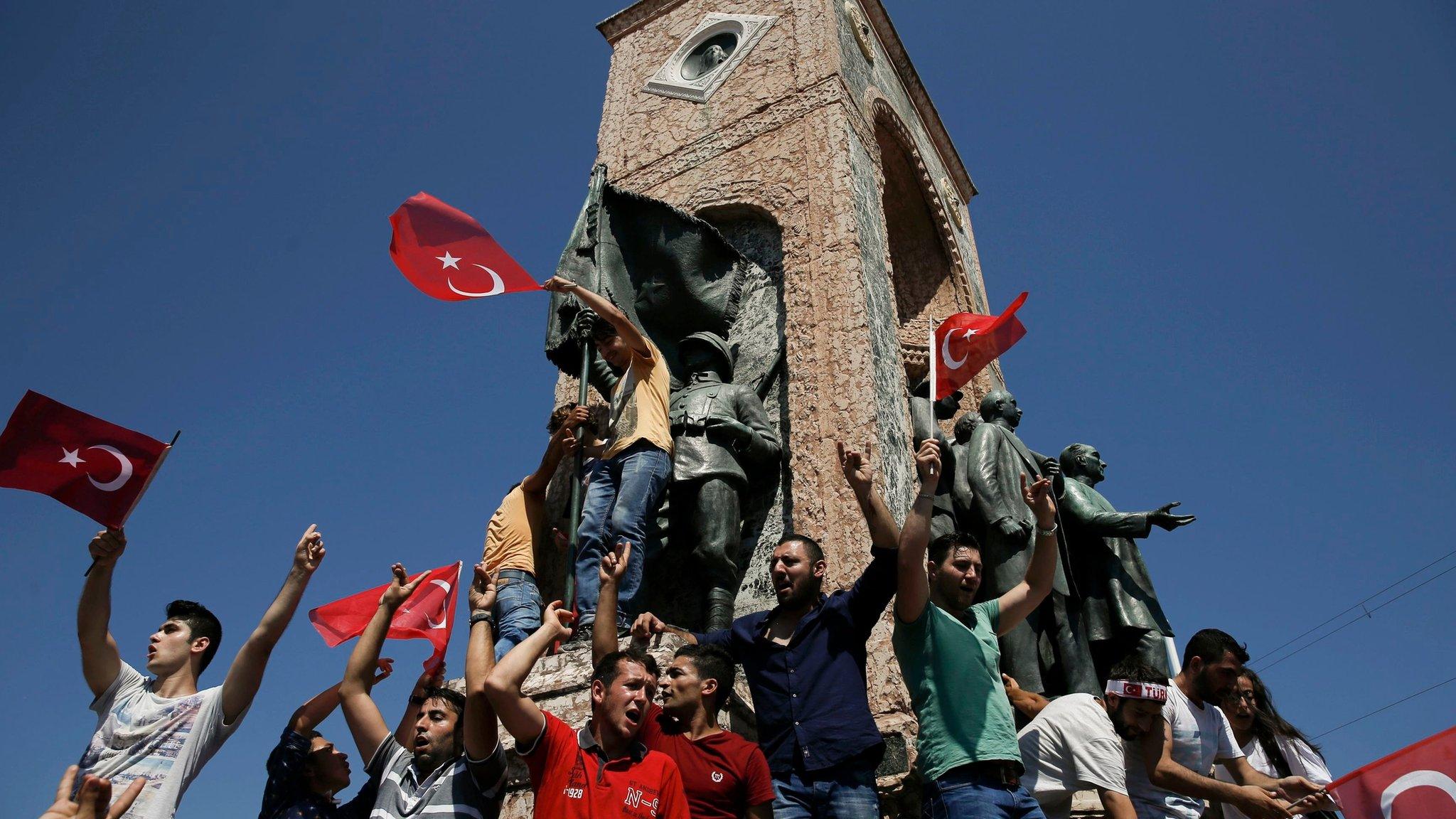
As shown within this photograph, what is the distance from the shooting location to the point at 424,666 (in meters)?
4.58

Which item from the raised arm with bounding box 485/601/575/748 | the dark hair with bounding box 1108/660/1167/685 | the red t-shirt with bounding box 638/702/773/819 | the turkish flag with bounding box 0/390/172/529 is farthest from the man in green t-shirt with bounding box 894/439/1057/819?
the turkish flag with bounding box 0/390/172/529

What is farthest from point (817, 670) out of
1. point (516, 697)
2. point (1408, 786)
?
point (1408, 786)

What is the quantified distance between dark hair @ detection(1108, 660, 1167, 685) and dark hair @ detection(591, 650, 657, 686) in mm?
1744

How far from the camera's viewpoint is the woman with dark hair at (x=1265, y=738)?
3.76m

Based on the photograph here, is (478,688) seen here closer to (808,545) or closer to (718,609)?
(808,545)

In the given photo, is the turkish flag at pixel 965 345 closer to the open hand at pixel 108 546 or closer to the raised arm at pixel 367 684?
the raised arm at pixel 367 684

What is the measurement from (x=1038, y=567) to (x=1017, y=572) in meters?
2.49

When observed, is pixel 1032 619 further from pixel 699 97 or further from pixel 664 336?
pixel 699 97

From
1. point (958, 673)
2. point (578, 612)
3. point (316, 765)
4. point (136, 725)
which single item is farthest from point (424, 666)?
point (958, 673)

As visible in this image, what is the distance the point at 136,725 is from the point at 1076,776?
3.12 metres

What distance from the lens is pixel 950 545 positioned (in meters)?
3.60

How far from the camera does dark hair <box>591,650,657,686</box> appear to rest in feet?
9.92

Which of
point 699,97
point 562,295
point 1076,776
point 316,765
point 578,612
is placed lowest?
point 316,765

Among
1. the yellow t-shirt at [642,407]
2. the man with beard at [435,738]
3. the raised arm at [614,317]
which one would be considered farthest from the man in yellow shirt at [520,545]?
the man with beard at [435,738]
